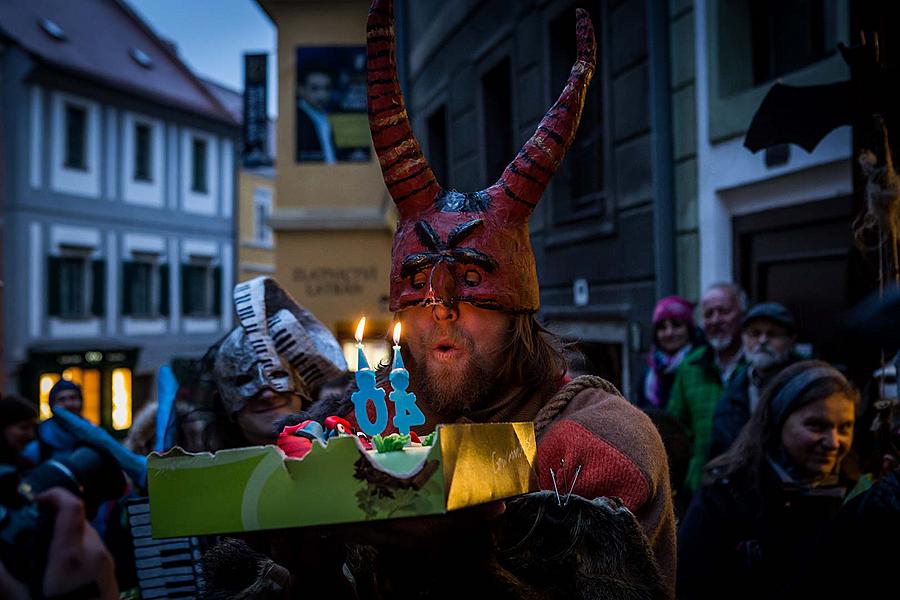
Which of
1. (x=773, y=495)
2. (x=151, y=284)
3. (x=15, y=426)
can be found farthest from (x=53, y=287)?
(x=773, y=495)

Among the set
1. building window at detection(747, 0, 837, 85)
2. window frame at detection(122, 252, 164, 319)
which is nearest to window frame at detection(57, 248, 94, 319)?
window frame at detection(122, 252, 164, 319)

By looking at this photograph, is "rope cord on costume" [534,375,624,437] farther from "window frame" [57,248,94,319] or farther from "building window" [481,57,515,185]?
"window frame" [57,248,94,319]

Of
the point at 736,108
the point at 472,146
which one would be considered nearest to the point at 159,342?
the point at 472,146

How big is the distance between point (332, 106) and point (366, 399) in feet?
49.6

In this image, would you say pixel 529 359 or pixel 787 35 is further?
pixel 787 35

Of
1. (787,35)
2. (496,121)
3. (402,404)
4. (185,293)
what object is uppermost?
(496,121)

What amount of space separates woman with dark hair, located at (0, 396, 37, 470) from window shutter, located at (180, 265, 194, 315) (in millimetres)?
23990

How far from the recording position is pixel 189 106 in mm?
28281

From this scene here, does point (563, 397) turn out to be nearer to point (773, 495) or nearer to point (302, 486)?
point (302, 486)

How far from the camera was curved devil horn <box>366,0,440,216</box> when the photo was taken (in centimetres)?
259

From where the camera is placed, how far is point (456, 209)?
256cm

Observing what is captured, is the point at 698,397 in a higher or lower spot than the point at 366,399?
lower

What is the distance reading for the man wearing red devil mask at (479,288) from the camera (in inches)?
96.2

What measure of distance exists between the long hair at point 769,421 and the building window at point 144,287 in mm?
24686
